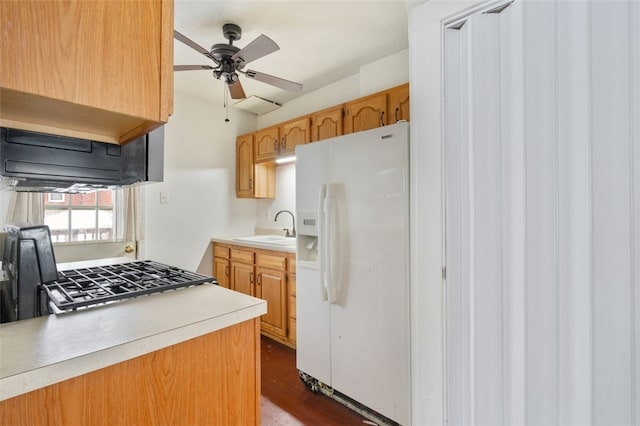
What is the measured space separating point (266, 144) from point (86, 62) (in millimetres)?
2708

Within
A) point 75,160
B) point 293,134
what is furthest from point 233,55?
point 75,160

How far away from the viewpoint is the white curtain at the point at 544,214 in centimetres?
80

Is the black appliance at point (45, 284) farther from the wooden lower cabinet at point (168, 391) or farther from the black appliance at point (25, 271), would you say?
the wooden lower cabinet at point (168, 391)

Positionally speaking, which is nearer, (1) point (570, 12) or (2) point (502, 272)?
(1) point (570, 12)

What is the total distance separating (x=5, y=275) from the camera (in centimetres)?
102

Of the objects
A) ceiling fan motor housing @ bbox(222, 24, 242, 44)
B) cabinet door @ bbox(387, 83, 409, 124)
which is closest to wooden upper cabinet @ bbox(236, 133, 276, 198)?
ceiling fan motor housing @ bbox(222, 24, 242, 44)

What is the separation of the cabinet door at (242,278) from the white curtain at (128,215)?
97 cm

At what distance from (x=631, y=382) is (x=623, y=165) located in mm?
580

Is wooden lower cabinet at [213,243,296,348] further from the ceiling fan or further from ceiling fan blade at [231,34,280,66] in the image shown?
ceiling fan blade at [231,34,280,66]

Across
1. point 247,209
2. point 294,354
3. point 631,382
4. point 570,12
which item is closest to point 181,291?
point 631,382

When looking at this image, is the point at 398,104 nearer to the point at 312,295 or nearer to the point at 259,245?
the point at 312,295

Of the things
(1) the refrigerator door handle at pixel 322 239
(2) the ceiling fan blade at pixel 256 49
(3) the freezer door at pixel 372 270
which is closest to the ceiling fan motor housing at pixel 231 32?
(2) the ceiling fan blade at pixel 256 49

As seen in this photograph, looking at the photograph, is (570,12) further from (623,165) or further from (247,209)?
(247,209)

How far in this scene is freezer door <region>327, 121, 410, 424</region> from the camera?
157 cm
